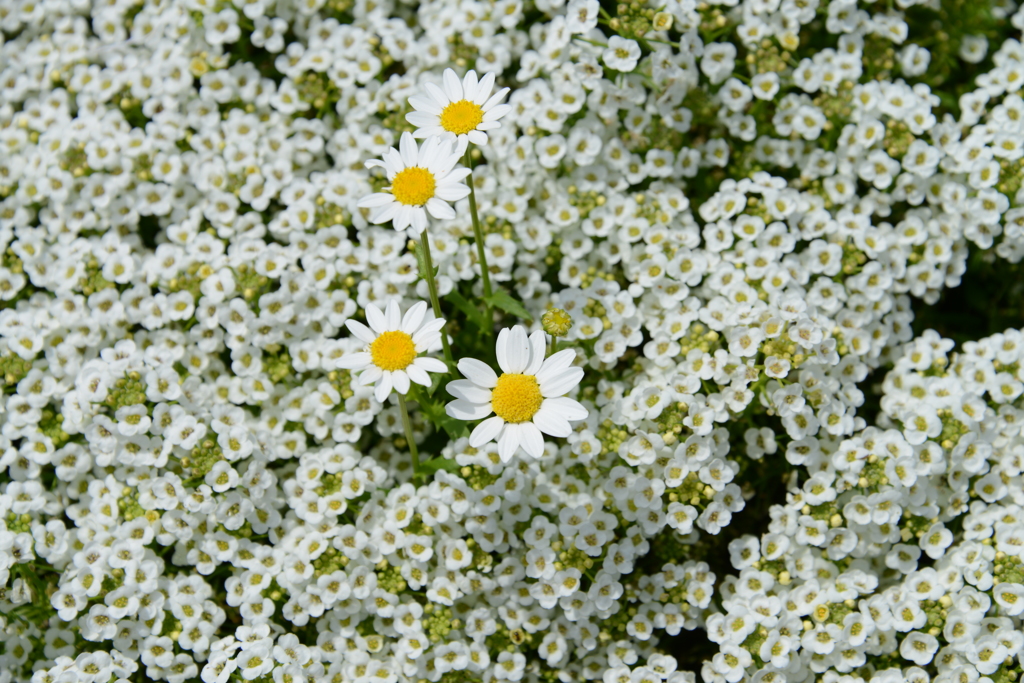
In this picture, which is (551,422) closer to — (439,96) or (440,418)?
(440,418)

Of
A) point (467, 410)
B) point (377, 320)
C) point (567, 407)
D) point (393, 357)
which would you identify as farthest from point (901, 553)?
point (377, 320)

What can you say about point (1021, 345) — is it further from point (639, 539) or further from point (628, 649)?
point (628, 649)

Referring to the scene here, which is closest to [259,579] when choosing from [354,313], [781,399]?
[354,313]

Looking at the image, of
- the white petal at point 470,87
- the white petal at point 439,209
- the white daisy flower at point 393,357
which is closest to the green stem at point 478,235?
the white petal at point 439,209

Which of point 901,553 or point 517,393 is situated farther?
point 901,553

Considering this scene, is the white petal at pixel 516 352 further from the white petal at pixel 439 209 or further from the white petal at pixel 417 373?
the white petal at pixel 439 209

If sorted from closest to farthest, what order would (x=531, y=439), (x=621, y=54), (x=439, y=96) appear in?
(x=531, y=439) < (x=439, y=96) < (x=621, y=54)
